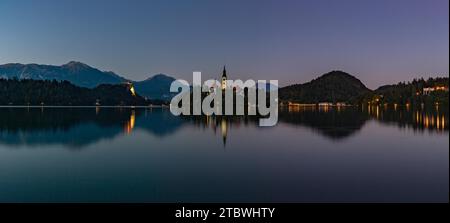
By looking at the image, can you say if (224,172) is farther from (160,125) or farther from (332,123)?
(332,123)

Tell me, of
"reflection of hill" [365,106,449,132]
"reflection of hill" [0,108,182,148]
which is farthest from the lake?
"reflection of hill" [365,106,449,132]

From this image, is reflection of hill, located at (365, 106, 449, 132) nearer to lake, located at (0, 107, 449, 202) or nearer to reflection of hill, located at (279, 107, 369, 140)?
reflection of hill, located at (279, 107, 369, 140)

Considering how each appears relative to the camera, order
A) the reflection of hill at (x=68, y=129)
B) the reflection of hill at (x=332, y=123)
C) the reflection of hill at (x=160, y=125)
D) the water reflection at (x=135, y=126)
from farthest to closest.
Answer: the reflection of hill at (x=160, y=125)
the reflection of hill at (x=332, y=123)
the water reflection at (x=135, y=126)
the reflection of hill at (x=68, y=129)

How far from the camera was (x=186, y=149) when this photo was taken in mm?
32250

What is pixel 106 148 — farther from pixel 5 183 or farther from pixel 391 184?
pixel 391 184

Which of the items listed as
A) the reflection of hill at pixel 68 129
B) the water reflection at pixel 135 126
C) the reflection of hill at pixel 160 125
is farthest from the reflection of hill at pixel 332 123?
the reflection of hill at pixel 68 129

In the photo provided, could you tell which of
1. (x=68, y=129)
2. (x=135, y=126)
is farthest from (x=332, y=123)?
(x=68, y=129)

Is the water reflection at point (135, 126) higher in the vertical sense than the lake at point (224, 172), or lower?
higher

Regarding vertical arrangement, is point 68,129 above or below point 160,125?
below

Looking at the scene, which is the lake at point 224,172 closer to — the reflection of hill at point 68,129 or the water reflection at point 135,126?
the reflection of hill at point 68,129

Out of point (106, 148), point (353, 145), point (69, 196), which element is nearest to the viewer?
point (69, 196)
